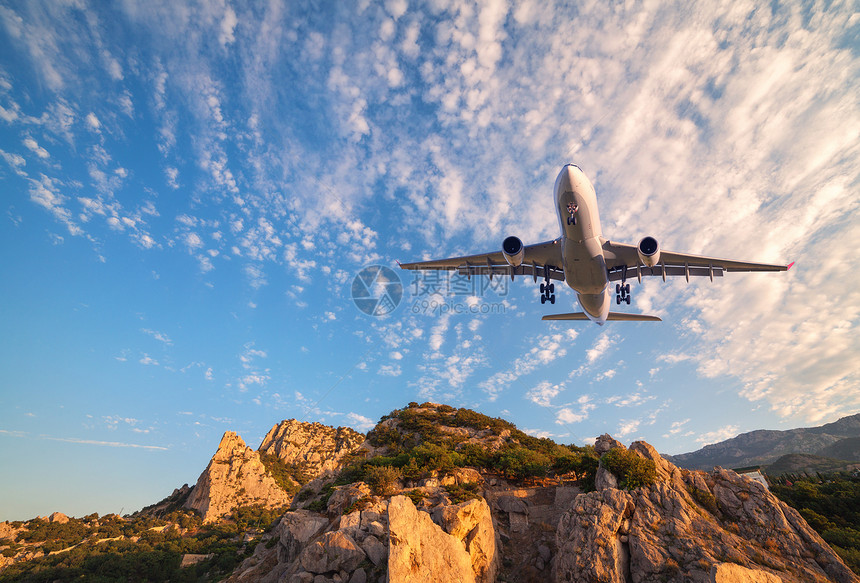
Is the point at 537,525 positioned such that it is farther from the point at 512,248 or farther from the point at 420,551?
the point at 512,248

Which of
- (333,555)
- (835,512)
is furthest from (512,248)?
(835,512)

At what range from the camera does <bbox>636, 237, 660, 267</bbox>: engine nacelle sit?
71.7ft

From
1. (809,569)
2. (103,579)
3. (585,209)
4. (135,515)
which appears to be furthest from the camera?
(135,515)

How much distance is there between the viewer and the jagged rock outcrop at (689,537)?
1480 centimetres

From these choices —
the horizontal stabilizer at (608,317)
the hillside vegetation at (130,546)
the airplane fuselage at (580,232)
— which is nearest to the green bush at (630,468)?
the airplane fuselage at (580,232)

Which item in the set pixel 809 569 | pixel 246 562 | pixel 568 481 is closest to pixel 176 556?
pixel 246 562

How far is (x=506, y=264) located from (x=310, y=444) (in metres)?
80.7

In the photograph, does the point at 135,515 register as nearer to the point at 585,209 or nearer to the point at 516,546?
the point at 516,546

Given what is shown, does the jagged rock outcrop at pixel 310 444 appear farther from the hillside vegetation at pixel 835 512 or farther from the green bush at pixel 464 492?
the hillside vegetation at pixel 835 512

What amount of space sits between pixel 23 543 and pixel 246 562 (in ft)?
226

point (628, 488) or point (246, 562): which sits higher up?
point (628, 488)

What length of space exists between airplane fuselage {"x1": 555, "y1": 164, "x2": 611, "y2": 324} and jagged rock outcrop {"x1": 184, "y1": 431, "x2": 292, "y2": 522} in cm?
7687

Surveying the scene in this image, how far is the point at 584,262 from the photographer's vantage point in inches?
898

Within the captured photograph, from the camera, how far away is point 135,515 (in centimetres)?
7656
